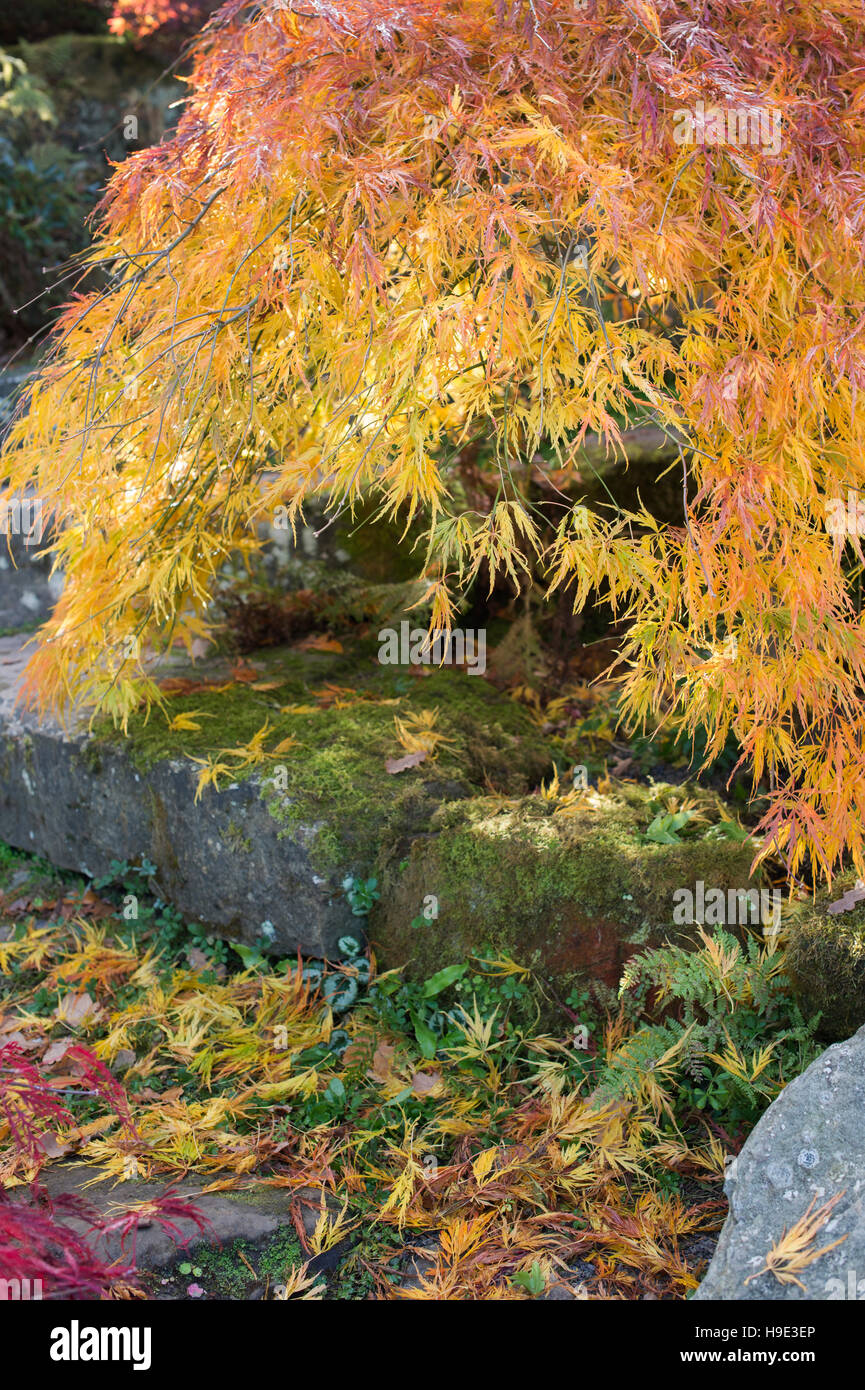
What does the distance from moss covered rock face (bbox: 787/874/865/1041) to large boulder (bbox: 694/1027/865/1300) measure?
0.95 feet

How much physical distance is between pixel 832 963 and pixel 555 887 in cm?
80

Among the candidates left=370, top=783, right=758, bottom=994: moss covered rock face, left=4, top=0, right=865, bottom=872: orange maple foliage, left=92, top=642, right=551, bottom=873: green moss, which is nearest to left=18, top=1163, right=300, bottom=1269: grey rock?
left=370, top=783, right=758, bottom=994: moss covered rock face

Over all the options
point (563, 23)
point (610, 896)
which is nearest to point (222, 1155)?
point (610, 896)

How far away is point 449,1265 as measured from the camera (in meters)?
2.44

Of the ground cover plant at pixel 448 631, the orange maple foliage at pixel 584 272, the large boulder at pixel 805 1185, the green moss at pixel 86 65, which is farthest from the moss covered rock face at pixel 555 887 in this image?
the green moss at pixel 86 65

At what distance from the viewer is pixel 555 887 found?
313cm

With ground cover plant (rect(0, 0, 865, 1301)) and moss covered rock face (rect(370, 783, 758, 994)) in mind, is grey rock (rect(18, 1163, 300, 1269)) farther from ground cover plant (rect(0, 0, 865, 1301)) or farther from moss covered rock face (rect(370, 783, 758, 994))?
moss covered rock face (rect(370, 783, 758, 994))

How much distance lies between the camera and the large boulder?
6.58ft

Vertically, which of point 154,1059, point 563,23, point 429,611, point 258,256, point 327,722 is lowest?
point 154,1059

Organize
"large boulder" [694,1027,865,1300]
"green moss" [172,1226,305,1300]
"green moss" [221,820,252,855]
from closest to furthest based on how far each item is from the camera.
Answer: "large boulder" [694,1027,865,1300] < "green moss" [172,1226,305,1300] < "green moss" [221,820,252,855]

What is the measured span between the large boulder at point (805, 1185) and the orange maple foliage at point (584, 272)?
1.77 ft

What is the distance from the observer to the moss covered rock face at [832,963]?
8.72 feet
